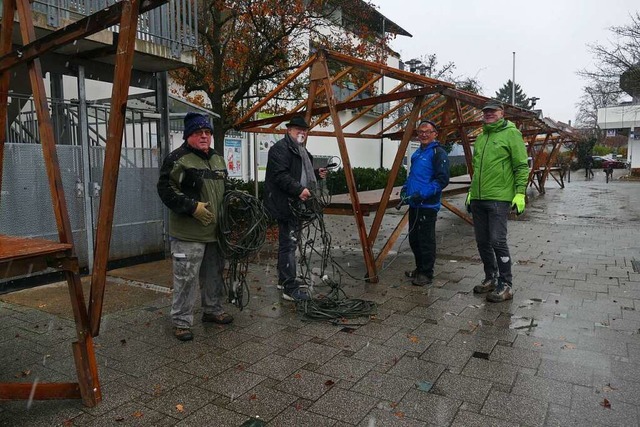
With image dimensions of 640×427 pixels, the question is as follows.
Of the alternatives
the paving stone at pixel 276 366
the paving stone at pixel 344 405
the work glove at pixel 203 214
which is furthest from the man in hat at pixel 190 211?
the paving stone at pixel 344 405

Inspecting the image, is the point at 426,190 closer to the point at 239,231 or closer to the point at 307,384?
the point at 239,231

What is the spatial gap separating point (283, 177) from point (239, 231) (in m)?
0.73

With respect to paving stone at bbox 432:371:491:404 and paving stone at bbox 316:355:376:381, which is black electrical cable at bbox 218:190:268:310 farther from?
paving stone at bbox 432:371:491:404

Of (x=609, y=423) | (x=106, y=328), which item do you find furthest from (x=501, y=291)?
(x=106, y=328)

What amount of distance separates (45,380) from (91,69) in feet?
14.1

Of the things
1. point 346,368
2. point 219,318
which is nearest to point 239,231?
point 219,318

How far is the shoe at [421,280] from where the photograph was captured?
5.84 m

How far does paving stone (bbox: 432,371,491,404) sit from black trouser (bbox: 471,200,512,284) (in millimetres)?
2081

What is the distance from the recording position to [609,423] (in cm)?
278

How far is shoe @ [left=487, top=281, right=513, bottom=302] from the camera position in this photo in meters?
5.11

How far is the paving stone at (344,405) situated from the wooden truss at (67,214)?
4.46 feet

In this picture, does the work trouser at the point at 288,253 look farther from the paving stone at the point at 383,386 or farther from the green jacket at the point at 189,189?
the paving stone at the point at 383,386

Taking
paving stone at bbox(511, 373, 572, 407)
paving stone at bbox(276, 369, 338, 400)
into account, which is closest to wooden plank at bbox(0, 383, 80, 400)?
paving stone at bbox(276, 369, 338, 400)

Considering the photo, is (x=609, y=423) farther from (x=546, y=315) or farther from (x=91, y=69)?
(x=91, y=69)
